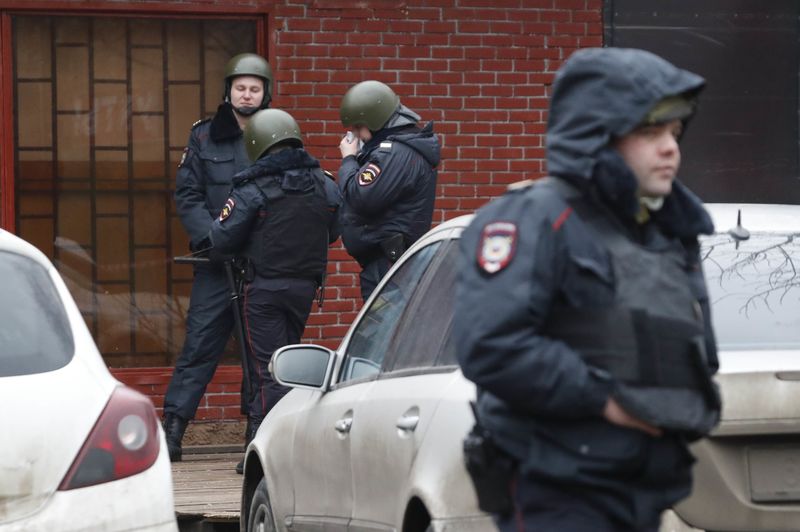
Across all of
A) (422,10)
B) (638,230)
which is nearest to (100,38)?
(422,10)

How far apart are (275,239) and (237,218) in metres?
0.24

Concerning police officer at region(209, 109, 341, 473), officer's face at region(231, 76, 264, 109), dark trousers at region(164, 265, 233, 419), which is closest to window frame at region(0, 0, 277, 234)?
officer's face at region(231, 76, 264, 109)

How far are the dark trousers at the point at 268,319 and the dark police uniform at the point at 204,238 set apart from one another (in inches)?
18.0

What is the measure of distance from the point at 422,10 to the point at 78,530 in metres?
6.56

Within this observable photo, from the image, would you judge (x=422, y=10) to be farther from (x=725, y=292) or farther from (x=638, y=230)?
(x=638, y=230)

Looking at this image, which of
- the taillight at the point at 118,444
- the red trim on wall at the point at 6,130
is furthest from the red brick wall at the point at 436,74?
the taillight at the point at 118,444

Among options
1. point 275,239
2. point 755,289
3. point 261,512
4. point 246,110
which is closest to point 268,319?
point 275,239

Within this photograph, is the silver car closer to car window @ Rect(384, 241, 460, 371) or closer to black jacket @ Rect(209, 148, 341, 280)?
car window @ Rect(384, 241, 460, 371)

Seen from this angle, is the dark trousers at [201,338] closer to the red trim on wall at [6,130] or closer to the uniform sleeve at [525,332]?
the red trim on wall at [6,130]

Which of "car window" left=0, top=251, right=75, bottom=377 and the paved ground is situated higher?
"car window" left=0, top=251, right=75, bottom=377

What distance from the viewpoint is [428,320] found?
5066 mm

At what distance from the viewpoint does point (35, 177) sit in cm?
1034

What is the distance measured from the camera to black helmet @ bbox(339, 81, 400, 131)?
8.84 meters

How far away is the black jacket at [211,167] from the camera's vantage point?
9500 mm
